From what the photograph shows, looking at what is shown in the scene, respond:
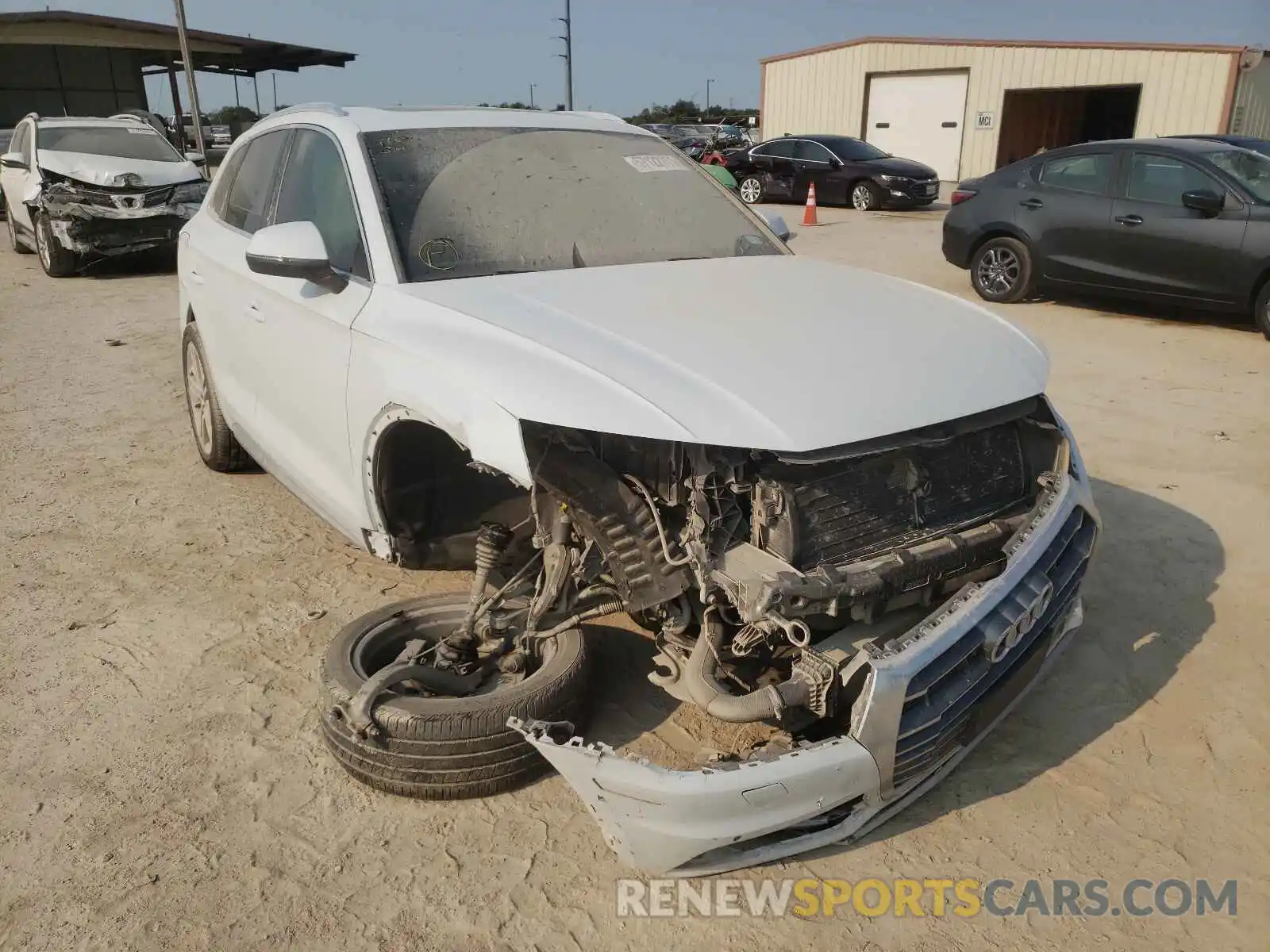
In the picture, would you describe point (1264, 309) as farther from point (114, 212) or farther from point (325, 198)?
point (114, 212)

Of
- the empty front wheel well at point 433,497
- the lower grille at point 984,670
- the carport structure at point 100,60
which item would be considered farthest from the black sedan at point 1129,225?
the carport structure at point 100,60

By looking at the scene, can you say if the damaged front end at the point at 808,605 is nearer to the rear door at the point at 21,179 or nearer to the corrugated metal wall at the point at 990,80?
the rear door at the point at 21,179

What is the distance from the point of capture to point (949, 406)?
8.46 ft

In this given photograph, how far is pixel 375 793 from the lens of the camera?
9.21ft

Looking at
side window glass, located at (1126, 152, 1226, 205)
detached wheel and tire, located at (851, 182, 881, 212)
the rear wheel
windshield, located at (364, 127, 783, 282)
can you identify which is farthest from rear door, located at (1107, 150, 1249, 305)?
detached wheel and tire, located at (851, 182, 881, 212)

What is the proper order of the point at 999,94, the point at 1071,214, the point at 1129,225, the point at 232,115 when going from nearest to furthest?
the point at 1129,225
the point at 1071,214
the point at 999,94
the point at 232,115

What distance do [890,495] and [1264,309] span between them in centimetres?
709

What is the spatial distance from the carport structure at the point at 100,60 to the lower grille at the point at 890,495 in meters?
26.4

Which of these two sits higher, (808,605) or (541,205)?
(541,205)

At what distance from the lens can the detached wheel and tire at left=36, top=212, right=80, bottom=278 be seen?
1140 cm

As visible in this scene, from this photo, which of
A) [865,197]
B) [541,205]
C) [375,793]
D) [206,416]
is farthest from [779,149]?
[375,793]

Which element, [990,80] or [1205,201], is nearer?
[1205,201]

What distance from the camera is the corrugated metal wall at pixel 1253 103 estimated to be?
22.4 meters

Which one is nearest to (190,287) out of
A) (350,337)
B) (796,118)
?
(350,337)
